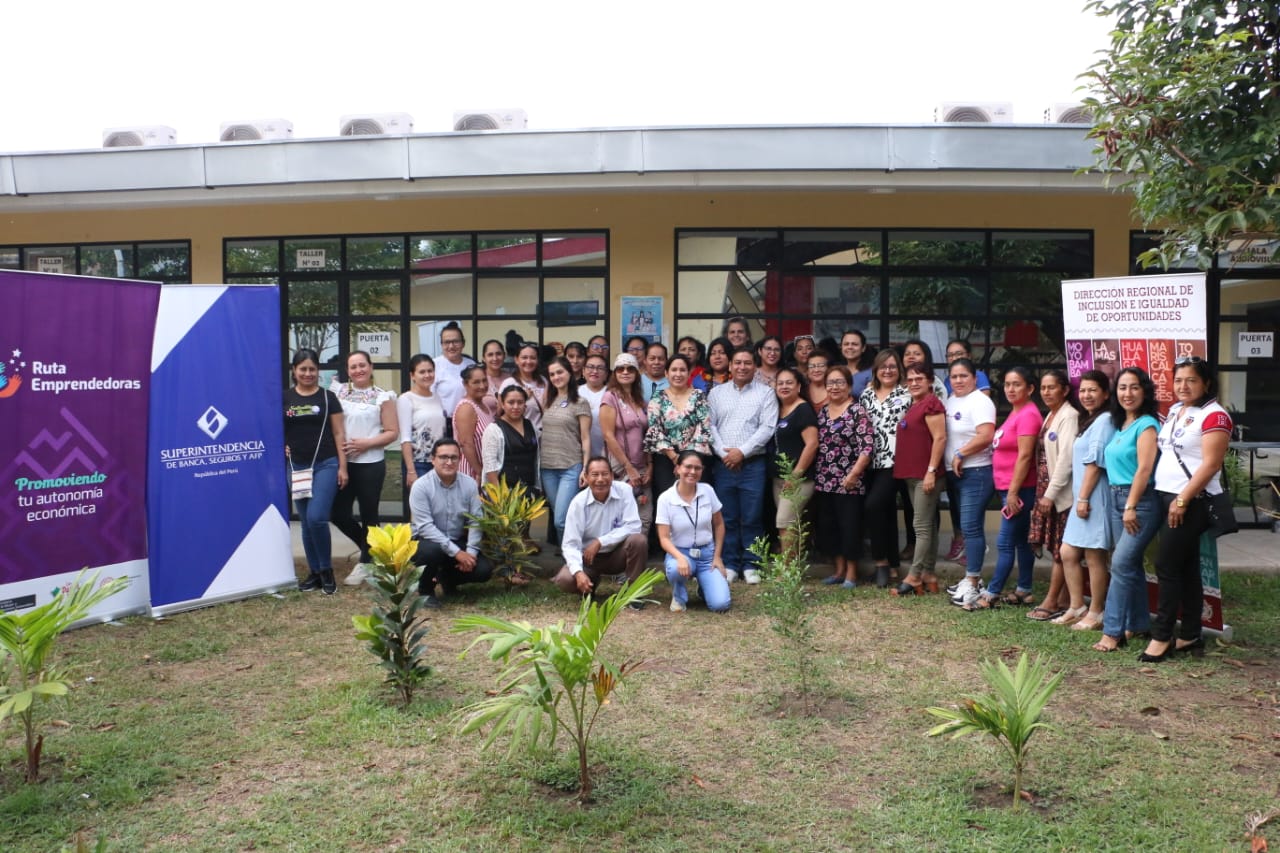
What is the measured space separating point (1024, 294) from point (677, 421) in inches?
175

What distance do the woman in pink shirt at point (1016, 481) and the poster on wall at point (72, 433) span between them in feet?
18.5

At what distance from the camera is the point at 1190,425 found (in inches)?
207

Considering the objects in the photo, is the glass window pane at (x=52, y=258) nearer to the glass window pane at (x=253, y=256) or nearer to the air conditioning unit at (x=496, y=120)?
the glass window pane at (x=253, y=256)

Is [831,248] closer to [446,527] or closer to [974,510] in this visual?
[974,510]

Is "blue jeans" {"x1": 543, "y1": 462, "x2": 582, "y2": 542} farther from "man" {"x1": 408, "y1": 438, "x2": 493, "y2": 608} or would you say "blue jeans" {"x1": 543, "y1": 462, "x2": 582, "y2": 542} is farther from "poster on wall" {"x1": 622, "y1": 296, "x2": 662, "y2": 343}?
"poster on wall" {"x1": 622, "y1": 296, "x2": 662, "y2": 343}

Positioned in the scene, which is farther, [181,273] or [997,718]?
[181,273]

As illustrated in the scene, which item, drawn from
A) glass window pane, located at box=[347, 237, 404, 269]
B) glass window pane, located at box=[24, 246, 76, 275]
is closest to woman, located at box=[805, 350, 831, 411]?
glass window pane, located at box=[347, 237, 404, 269]

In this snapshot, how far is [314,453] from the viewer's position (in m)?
7.15

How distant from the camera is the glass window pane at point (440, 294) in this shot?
10047 millimetres

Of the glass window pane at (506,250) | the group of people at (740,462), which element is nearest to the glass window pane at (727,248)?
the glass window pane at (506,250)

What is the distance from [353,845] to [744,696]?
2120mm

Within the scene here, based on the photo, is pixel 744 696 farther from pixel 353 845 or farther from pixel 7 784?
pixel 7 784

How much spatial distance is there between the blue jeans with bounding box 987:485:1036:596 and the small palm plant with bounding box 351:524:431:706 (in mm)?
3831

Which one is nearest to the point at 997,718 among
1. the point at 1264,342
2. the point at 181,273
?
the point at 1264,342
